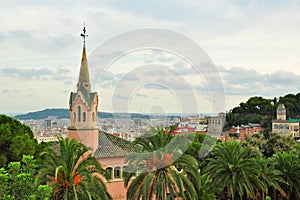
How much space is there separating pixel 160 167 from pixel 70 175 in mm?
4257

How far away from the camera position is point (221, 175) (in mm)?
23656

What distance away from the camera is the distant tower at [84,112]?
23.3 meters

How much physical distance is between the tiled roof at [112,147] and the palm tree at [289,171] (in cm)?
1028

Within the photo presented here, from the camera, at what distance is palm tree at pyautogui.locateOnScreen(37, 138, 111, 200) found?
1647 cm

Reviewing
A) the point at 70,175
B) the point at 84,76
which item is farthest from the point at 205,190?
the point at 84,76

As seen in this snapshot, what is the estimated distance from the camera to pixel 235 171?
2334cm

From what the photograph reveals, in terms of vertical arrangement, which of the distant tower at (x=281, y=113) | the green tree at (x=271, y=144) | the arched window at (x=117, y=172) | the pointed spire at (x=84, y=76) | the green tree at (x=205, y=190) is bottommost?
the green tree at (x=205, y=190)

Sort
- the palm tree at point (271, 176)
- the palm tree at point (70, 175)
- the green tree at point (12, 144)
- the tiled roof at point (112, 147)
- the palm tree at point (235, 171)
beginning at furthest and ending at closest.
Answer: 1. the palm tree at point (271, 176)
2. the tiled roof at point (112, 147)
3. the green tree at point (12, 144)
4. the palm tree at point (235, 171)
5. the palm tree at point (70, 175)

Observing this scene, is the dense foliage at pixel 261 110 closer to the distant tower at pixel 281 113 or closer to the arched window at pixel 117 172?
the distant tower at pixel 281 113

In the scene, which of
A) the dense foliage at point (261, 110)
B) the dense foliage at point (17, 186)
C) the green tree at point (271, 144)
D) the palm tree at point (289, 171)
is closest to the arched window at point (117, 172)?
the palm tree at point (289, 171)

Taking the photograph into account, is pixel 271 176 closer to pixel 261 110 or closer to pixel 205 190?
pixel 205 190

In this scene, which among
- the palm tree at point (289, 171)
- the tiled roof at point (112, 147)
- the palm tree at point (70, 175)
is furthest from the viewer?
the palm tree at point (289, 171)

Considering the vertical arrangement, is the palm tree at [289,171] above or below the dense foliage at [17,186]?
below

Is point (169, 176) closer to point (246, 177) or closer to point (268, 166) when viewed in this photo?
point (246, 177)
